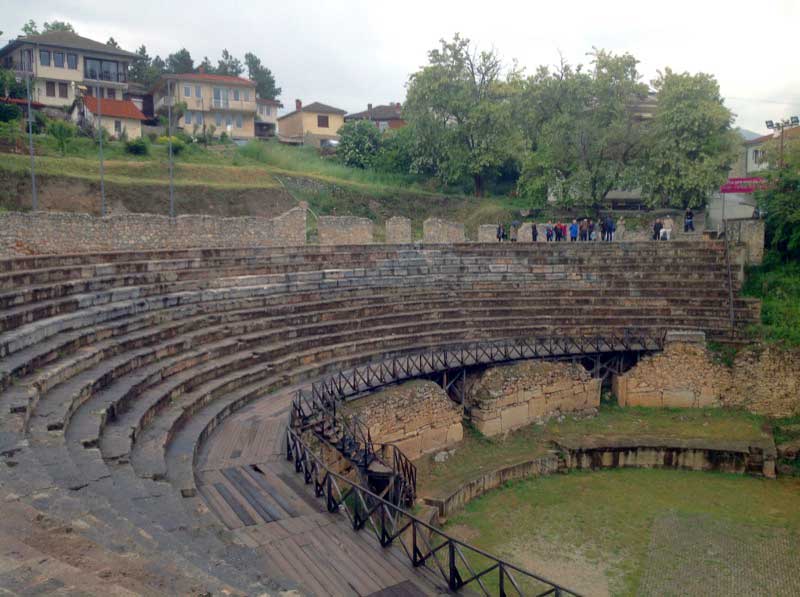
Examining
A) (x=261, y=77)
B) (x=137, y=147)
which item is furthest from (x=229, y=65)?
(x=137, y=147)

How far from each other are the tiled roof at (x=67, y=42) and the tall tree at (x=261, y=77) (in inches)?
1031

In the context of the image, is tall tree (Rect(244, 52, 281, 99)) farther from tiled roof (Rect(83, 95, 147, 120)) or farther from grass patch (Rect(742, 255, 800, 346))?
grass patch (Rect(742, 255, 800, 346))

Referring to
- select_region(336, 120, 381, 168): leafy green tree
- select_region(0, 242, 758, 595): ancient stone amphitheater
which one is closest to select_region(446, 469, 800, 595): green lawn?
select_region(0, 242, 758, 595): ancient stone amphitheater

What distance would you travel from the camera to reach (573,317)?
19.3 m

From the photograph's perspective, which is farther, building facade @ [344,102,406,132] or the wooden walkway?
building facade @ [344,102,406,132]

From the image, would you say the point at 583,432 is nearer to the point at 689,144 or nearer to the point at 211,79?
the point at 689,144

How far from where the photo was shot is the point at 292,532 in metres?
7.35

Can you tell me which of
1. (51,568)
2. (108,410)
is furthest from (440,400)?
(51,568)

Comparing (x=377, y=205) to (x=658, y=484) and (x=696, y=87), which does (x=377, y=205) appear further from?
(x=658, y=484)

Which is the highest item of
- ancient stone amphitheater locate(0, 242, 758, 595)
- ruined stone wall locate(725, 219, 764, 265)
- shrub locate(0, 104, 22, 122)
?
shrub locate(0, 104, 22, 122)

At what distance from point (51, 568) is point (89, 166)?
2518 cm

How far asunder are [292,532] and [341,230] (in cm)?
1485

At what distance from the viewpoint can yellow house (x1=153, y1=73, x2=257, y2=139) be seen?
144 ft

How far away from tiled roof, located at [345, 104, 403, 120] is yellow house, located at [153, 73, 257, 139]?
11838mm
